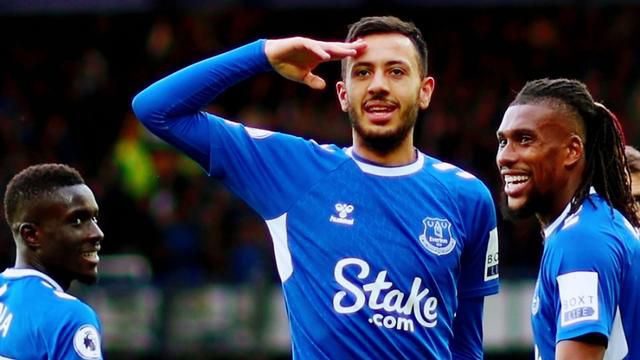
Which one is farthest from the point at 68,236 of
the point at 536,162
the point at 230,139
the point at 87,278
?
the point at 536,162

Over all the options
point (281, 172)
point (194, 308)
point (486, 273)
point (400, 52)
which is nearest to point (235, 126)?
point (281, 172)

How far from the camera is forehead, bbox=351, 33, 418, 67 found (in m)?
6.43

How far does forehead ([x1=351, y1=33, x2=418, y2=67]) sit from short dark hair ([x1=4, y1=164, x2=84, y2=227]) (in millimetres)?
1384

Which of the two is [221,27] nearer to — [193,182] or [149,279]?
[193,182]

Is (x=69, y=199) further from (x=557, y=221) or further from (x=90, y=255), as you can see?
(x=557, y=221)

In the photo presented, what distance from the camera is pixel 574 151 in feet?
19.7

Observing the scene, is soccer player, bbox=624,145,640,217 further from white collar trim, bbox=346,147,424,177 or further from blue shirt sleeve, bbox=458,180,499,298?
white collar trim, bbox=346,147,424,177

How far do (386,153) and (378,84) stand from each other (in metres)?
0.31

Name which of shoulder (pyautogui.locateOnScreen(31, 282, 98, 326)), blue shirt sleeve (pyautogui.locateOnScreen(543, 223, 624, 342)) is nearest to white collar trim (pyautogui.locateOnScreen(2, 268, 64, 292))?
shoulder (pyautogui.locateOnScreen(31, 282, 98, 326))

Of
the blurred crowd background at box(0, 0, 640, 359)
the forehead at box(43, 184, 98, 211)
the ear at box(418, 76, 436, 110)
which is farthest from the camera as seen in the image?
the blurred crowd background at box(0, 0, 640, 359)

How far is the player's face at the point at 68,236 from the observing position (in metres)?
6.61

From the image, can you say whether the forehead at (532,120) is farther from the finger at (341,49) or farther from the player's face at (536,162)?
the finger at (341,49)

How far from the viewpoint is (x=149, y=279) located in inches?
647

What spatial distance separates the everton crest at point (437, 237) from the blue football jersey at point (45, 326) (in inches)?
55.8
